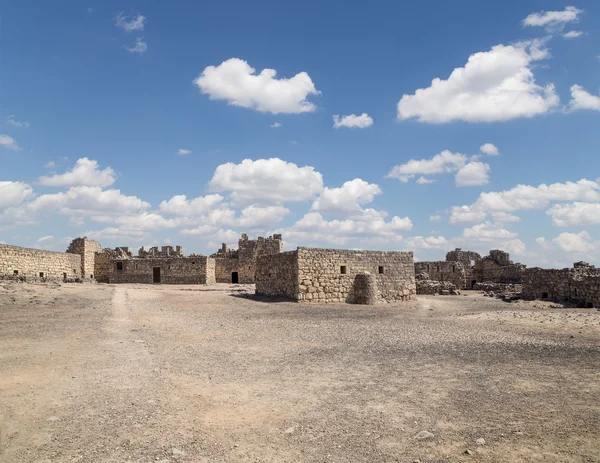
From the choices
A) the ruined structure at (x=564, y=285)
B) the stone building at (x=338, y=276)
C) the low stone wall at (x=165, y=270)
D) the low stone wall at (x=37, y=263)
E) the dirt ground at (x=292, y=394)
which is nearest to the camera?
the dirt ground at (x=292, y=394)

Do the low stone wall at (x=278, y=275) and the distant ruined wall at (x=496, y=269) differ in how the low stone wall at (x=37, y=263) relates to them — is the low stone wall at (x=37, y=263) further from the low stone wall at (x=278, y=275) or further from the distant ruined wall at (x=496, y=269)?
the distant ruined wall at (x=496, y=269)

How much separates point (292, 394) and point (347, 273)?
16325mm

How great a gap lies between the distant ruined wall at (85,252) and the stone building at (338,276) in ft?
71.8

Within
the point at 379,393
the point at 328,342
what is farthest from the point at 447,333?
the point at 379,393

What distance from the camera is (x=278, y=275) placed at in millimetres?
22922

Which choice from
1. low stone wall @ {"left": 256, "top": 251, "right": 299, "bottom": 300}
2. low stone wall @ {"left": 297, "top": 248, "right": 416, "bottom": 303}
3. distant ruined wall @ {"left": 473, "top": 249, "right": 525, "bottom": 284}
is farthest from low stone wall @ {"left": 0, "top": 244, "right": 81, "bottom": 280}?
distant ruined wall @ {"left": 473, "top": 249, "right": 525, "bottom": 284}

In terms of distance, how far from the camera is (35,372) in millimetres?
6730

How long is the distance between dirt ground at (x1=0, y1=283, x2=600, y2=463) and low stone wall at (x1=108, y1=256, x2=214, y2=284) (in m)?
25.1

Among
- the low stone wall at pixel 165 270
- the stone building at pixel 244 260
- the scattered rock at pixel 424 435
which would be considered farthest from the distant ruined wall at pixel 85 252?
the scattered rock at pixel 424 435

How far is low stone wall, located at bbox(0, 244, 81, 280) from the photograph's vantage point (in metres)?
26.4

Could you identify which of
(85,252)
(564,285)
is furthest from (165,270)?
(564,285)

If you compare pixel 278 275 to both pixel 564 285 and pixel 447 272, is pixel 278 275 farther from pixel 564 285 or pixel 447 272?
pixel 447 272

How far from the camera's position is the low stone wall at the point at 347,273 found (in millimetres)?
21062

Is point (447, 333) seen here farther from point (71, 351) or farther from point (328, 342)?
point (71, 351)
